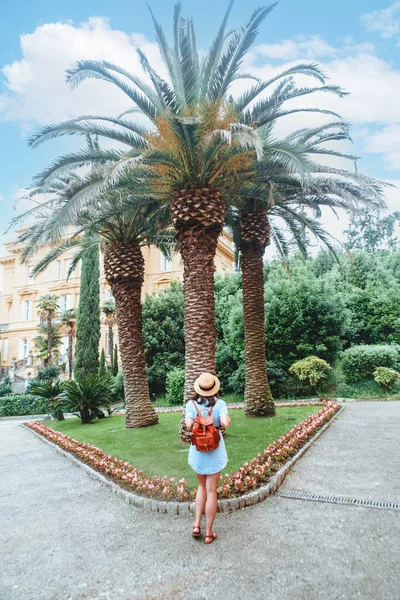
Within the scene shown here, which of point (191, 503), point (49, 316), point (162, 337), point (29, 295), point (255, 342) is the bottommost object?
point (191, 503)

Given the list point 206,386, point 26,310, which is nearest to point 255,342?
point 206,386

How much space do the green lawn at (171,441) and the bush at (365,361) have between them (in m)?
4.85

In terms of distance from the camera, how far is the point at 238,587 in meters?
3.34

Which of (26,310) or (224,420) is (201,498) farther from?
(26,310)

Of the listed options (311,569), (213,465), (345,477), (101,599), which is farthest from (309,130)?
(101,599)

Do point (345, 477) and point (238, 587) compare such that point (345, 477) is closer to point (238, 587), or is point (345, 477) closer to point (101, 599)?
point (238, 587)

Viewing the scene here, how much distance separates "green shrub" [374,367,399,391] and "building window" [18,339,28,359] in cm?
3640

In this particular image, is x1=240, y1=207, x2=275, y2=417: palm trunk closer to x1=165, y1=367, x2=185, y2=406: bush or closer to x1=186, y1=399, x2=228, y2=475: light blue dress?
x1=186, y1=399, x2=228, y2=475: light blue dress

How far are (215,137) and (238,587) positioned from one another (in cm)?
726

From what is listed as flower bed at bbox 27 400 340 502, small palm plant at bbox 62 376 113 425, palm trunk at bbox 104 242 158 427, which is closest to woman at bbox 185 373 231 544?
flower bed at bbox 27 400 340 502

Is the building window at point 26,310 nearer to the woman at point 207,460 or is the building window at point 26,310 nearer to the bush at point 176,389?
the bush at point 176,389

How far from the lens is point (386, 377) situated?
15.4m

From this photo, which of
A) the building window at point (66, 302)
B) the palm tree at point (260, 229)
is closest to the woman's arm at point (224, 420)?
the palm tree at point (260, 229)

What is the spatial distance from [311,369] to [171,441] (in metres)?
8.48
